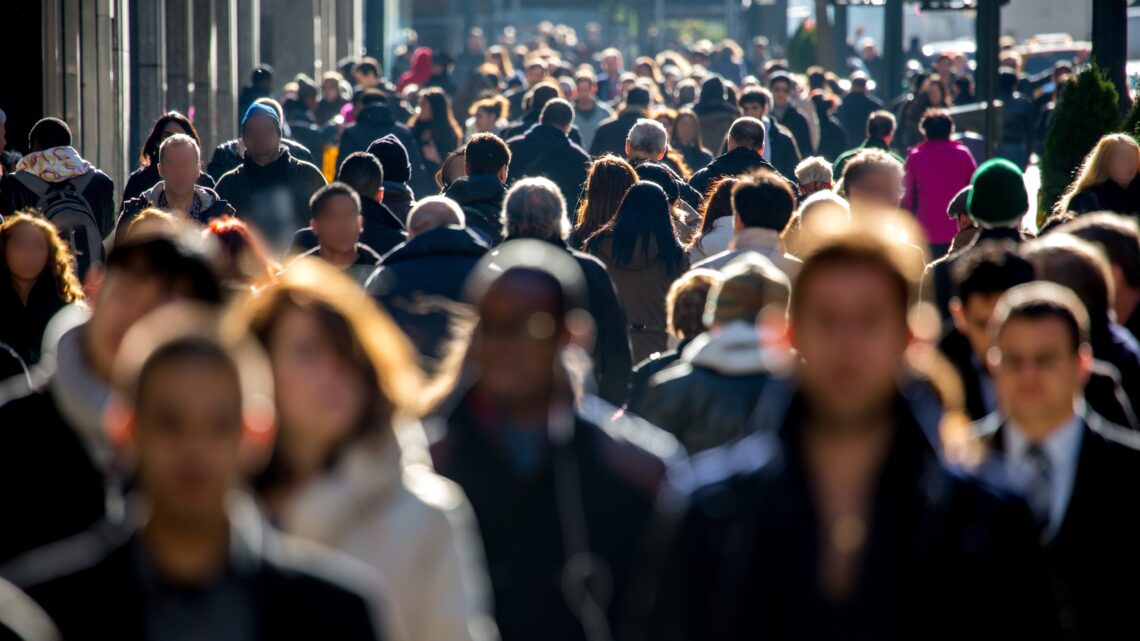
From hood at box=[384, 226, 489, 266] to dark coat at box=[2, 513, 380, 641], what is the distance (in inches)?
193

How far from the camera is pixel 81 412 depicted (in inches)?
180

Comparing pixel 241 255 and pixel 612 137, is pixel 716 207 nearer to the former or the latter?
pixel 241 255

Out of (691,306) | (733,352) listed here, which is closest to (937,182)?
(691,306)

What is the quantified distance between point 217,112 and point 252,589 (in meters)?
26.1

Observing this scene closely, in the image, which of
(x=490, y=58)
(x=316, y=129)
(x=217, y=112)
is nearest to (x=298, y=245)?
(x=316, y=129)

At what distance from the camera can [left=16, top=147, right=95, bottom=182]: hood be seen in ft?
39.1

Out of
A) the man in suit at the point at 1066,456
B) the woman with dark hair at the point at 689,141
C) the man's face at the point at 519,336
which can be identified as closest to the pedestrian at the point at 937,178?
the woman with dark hair at the point at 689,141

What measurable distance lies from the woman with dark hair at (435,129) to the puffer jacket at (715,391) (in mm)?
13123

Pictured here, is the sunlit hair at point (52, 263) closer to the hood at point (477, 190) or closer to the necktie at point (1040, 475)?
the hood at point (477, 190)

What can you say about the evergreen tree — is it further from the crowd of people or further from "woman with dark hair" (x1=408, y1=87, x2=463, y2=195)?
the crowd of people

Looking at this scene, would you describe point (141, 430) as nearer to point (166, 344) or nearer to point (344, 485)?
point (166, 344)

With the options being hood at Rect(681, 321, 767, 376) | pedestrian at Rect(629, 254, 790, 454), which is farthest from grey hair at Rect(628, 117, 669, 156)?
hood at Rect(681, 321, 767, 376)

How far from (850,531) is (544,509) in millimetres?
1072

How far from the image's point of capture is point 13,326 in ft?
27.2
